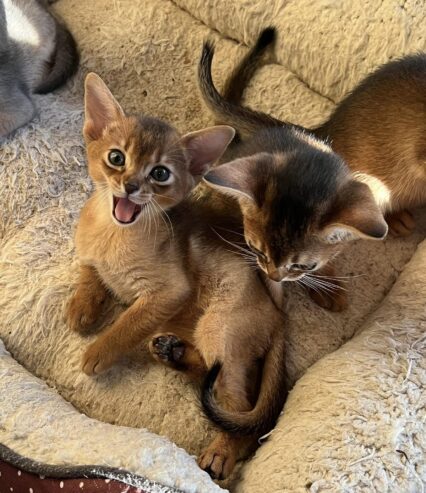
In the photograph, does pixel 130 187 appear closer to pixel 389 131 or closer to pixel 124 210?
pixel 124 210

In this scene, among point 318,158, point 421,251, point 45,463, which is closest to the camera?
point 45,463

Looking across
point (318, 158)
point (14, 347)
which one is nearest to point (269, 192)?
point (318, 158)

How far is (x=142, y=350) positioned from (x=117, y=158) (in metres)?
0.45

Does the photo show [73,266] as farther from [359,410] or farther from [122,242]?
[359,410]

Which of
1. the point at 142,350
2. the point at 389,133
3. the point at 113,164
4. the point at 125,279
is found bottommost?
the point at 142,350

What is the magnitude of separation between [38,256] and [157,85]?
689 mm

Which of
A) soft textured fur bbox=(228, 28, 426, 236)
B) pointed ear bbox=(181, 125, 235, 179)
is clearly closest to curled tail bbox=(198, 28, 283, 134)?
soft textured fur bbox=(228, 28, 426, 236)

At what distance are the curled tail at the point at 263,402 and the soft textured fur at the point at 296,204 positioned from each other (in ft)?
0.59

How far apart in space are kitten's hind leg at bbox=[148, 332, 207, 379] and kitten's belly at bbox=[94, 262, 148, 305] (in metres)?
0.12

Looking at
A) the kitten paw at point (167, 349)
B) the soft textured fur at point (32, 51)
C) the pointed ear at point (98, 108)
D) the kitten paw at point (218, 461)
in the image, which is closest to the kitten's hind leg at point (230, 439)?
the kitten paw at point (218, 461)

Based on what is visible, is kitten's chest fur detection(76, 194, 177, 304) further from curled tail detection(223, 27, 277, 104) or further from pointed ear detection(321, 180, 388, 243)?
curled tail detection(223, 27, 277, 104)

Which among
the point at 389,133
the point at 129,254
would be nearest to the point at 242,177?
the point at 129,254

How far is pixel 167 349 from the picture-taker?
1.31 m

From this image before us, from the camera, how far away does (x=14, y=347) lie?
138cm
